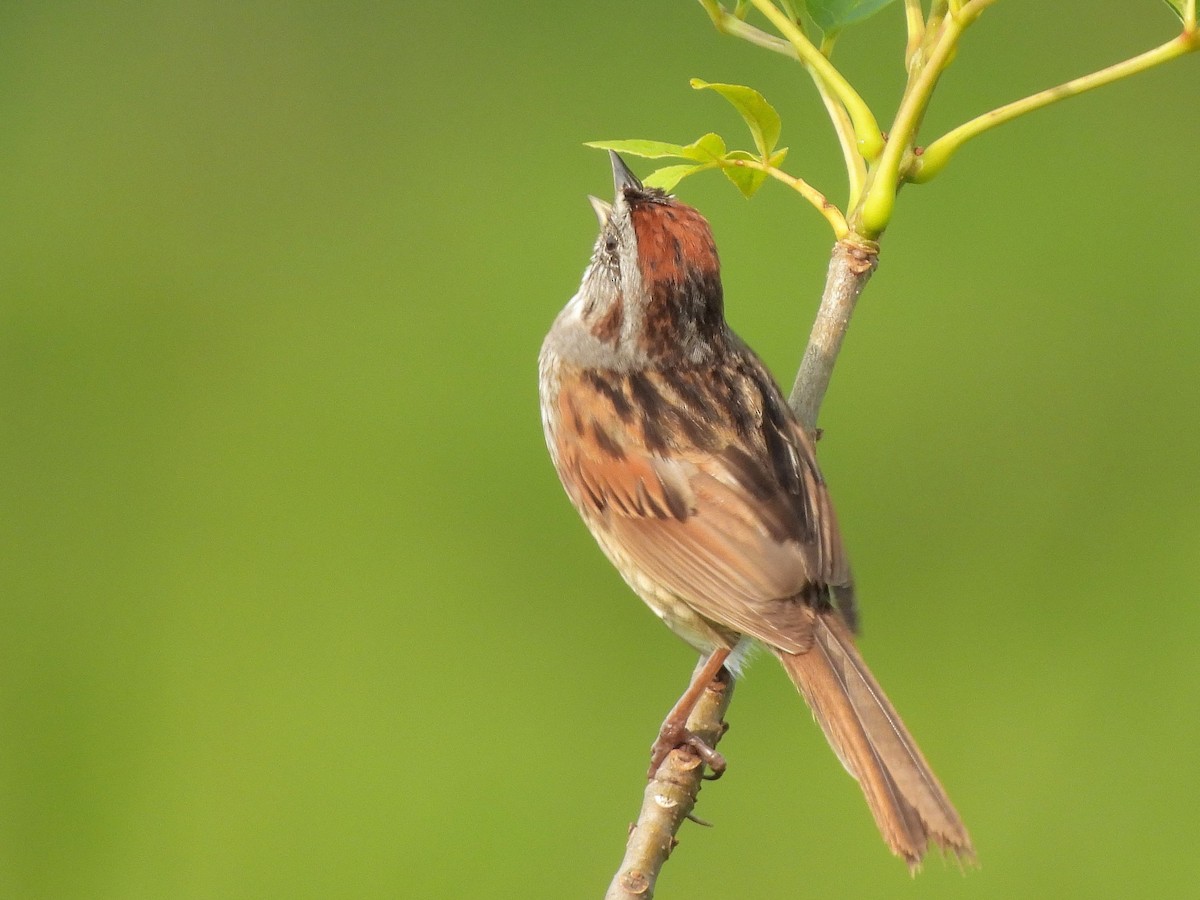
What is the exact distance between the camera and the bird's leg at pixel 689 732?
322cm

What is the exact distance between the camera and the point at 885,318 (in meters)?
6.53

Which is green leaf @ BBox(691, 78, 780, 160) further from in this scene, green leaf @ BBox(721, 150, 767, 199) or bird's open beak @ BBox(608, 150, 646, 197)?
bird's open beak @ BBox(608, 150, 646, 197)

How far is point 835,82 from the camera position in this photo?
2.81 m

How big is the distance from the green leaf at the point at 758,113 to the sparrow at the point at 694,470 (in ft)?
2.66

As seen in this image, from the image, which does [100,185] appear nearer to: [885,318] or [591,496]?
[885,318]

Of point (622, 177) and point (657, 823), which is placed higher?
point (622, 177)

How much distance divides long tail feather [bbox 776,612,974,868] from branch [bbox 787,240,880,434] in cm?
46

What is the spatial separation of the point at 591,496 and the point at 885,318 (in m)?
2.95

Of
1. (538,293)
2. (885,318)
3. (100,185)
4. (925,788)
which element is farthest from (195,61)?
(925,788)

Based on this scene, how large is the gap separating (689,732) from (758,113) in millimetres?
1245

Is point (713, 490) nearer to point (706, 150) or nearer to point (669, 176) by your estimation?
point (669, 176)

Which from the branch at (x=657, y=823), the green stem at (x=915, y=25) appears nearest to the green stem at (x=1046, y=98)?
the green stem at (x=915, y=25)

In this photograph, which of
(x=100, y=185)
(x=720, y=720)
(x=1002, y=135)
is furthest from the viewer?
(x=100, y=185)

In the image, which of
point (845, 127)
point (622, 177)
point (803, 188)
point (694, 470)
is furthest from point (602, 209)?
point (845, 127)
